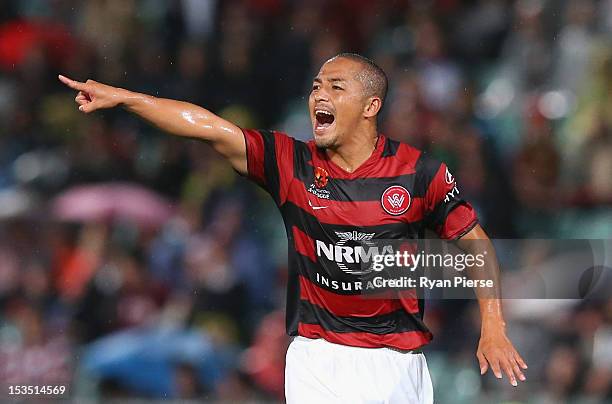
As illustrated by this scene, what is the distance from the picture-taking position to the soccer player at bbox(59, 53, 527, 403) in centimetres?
502

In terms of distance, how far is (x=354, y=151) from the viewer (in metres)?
5.21

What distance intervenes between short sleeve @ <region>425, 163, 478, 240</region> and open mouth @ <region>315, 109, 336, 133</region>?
0.57 meters

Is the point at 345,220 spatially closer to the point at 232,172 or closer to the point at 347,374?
the point at 347,374

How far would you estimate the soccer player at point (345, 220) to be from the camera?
16.5 feet

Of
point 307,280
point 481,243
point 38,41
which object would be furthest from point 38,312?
point 481,243

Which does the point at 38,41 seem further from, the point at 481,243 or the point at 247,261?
the point at 481,243

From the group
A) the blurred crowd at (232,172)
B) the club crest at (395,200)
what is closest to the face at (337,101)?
the club crest at (395,200)

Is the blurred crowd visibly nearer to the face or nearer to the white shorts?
the white shorts

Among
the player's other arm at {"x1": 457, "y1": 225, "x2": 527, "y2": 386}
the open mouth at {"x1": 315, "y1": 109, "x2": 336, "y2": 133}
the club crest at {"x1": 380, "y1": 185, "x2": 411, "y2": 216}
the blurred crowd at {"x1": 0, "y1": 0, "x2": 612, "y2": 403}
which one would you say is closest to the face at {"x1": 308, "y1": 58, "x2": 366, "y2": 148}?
the open mouth at {"x1": 315, "y1": 109, "x2": 336, "y2": 133}

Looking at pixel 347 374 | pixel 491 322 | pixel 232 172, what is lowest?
pixel 347 374

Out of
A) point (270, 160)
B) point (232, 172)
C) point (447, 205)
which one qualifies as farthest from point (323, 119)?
point (232, 172)

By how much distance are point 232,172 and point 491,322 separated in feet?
14.6

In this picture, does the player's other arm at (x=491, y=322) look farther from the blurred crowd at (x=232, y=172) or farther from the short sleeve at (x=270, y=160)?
the blurred crowd at (x=232, y=172)

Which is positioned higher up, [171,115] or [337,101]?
[337,101]
